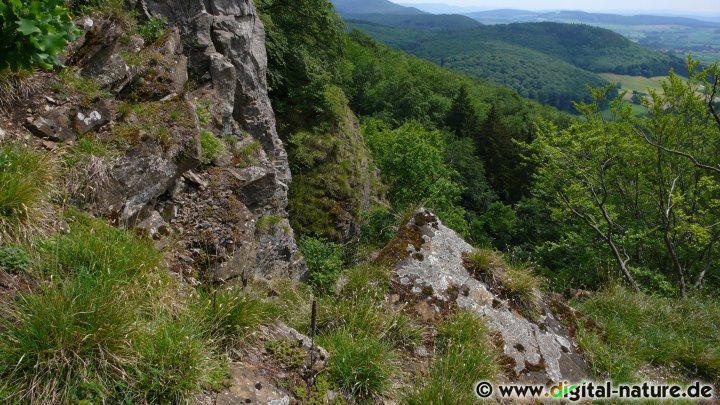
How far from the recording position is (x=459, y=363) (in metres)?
4.22

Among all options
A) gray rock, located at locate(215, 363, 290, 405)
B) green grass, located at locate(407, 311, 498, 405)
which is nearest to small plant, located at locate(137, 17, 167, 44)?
gray rock, located at locate(215, 363, 290, 405)

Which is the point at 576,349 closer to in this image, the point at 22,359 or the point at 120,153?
the point at 22,359

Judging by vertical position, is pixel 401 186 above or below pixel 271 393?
below

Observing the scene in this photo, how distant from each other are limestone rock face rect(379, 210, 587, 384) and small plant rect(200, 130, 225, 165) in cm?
437

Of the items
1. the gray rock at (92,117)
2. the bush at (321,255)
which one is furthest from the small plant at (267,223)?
the gray rock at (92,117)

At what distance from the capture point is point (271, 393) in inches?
139

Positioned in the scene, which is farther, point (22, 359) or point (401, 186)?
point (401, 186)

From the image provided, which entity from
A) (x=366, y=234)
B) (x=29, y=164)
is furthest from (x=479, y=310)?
(x=366, y=234)

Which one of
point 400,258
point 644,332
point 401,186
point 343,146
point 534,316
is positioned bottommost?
point 401,186

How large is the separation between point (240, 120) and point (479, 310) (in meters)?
10.9

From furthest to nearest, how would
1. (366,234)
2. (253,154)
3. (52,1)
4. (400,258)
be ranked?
(366,234) < (253,154) < (400,258) < (52,1)

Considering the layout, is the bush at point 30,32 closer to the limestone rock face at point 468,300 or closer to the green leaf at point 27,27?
the green leaf at point 27,27

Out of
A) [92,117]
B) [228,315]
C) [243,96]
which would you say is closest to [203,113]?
[92,117]

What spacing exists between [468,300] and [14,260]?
195 inches
